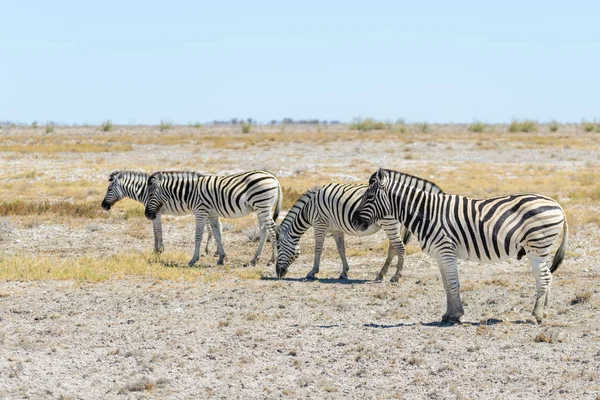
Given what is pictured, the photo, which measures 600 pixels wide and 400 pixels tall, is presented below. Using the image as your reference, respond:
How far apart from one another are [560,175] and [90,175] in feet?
52.3

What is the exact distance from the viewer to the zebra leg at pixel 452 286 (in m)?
9.91

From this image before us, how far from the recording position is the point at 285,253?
13555mm

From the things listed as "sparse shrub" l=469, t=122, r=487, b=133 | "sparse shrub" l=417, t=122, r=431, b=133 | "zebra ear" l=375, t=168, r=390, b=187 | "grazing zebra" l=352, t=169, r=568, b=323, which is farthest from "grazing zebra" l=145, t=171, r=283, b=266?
"sparse shrub" l=469, t=122, r=487, b=133

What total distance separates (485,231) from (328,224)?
4.08 meters

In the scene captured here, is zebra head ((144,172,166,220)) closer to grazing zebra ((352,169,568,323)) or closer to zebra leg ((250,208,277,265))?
zebra leg ((250,208,277,265))

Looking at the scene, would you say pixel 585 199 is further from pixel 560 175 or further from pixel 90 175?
pixel 90 175

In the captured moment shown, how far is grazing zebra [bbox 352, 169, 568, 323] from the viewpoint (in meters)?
9.77

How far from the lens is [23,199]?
74.7 feet

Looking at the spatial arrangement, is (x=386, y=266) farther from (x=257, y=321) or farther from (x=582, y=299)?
(x=257, y=321)

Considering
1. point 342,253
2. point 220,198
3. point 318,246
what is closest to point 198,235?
point 220,198

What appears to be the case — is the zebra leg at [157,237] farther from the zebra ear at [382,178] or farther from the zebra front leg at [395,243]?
the zebra ear at [382,178]

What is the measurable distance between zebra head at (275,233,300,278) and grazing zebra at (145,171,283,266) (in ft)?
3.78

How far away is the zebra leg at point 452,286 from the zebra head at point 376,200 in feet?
3.59

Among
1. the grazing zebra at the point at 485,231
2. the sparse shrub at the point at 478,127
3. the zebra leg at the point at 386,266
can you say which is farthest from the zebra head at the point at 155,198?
the sparse shrub at the point at 478,127
